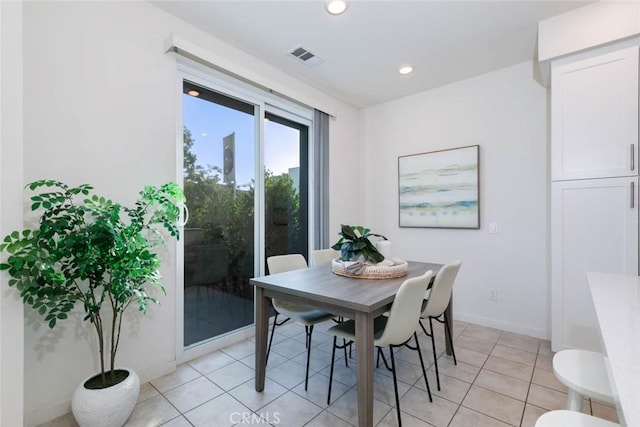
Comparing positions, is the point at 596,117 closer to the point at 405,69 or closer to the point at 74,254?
the point at 405,69

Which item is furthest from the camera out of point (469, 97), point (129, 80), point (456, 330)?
point (469, 97)

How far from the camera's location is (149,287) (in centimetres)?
219

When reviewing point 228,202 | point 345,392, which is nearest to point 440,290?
point 345,392

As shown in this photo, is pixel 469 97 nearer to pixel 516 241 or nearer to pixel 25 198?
pixel 516 241

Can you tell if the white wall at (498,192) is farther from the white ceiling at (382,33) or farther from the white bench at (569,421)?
the white bench at (569,421)

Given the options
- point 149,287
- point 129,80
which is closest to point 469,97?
point 129,80

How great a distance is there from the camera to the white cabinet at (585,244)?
7.11 ft

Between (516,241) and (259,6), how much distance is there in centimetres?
325

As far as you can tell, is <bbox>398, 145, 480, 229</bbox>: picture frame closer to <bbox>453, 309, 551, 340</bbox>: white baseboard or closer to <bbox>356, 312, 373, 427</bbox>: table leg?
<bbox>453, 309, 551, 340</bbox>: white baseboard

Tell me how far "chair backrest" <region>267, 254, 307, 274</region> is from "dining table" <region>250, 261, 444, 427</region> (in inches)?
11.1

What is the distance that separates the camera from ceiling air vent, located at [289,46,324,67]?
2.77m

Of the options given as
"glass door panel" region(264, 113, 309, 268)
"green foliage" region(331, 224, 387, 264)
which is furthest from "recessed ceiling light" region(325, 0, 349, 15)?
"green foliage" region(331, 224, 387, 264)

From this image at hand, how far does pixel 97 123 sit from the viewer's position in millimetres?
1937

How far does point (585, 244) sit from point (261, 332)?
2.62 m
